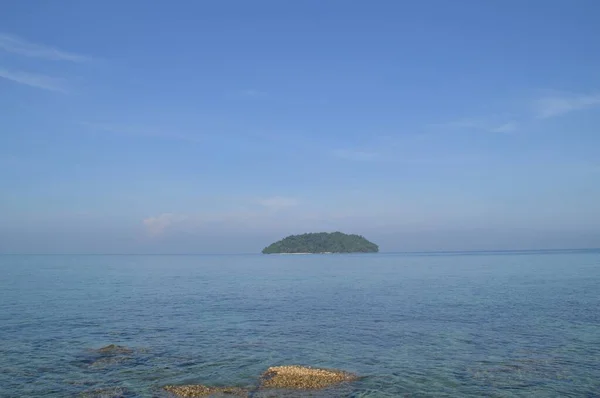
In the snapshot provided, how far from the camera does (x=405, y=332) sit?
120 feet

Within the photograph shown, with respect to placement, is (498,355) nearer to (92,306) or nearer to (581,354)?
(581,354)

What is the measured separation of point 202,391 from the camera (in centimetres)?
2195

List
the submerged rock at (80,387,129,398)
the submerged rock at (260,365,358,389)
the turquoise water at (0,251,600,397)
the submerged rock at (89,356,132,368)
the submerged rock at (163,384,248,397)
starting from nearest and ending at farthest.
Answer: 1. the submerged rock at (80,387,129,398)
2. the submerged rock at (163,384,248,397)
3. the submerged rock at (260,365,358,389)
4. the turquoise water at (0,251,600,397)
5. the submerged rock at (89,356,132,368)

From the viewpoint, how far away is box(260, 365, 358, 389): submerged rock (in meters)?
22.7

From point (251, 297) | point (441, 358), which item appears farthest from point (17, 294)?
point (441, 358)

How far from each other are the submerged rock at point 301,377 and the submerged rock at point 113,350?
10.7 m

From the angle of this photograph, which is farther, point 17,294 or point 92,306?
point 17,294

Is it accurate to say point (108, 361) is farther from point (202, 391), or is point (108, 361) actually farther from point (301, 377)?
point (301, 377)

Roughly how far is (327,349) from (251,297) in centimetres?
3453

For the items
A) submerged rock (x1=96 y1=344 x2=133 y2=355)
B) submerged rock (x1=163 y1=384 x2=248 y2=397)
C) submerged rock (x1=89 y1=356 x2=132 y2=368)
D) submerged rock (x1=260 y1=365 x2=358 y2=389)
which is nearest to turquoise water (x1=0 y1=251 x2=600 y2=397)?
submerged rock (x1=89 y1=356 x2=132 y2=368)

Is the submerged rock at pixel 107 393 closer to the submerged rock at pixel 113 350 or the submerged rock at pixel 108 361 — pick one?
the submerged rock at pixel 108 361

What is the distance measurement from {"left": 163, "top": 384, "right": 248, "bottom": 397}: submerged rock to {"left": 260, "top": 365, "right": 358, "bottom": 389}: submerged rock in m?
1.36

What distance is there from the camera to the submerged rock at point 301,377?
2269 centimetres

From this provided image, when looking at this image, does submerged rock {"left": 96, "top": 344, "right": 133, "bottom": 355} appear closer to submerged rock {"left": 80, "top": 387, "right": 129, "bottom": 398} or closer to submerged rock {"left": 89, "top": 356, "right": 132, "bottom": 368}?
submerged rock {"left": 89, "top": 356, "right": 132, "bottom": 368}
